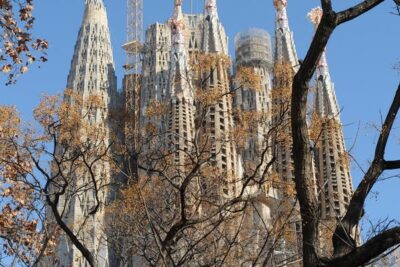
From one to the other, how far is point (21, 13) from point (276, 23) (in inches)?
2038

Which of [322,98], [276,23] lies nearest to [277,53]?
[276,23]

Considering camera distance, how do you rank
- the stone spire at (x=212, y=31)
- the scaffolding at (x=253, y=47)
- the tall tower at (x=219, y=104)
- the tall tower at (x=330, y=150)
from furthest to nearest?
1. the scaffolding at (x=253, y=47)
2. the stone spire at (x=212, y=31)
3. the tall tower at (x=330, y=150)
4. the tall tower at (x=219, y=104)

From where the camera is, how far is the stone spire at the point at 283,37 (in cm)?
5784

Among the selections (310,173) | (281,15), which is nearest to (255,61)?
(281,15)

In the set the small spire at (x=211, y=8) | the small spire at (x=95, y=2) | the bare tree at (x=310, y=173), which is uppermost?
the small spire at (x=95, y=2)

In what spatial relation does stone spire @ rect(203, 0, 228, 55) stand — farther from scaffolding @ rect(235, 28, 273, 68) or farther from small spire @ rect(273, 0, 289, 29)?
scaffolding @ rect(235, 28, 273, 68)

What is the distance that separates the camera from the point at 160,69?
62.0 m

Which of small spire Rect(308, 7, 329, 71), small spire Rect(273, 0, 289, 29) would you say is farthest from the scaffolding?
small spire Rect(308, 7, 329, 71)

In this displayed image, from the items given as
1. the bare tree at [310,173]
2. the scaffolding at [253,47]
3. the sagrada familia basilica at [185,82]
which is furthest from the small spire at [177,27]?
the bare tree at [310,173]

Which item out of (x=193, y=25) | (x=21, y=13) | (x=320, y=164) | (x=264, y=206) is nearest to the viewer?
(x=21, y=13)

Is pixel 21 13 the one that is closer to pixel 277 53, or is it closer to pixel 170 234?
pixel 170 234

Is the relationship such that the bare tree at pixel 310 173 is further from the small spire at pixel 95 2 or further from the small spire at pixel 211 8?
the small spire at pixel 95 2

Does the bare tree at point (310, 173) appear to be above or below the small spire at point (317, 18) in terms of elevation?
below

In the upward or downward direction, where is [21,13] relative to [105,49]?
downward
